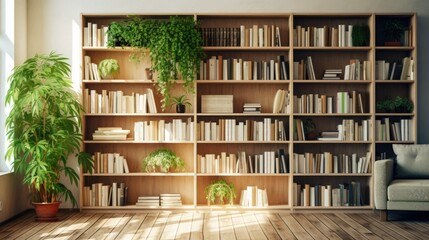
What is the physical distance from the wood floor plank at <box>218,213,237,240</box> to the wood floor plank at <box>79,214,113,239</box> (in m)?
1.38

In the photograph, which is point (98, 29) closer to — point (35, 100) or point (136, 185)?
point (35, 100)

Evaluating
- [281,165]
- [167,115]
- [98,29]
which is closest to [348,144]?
[281,165]

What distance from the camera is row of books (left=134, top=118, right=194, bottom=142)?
28.4 feet

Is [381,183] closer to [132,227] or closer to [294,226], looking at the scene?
[294,226]

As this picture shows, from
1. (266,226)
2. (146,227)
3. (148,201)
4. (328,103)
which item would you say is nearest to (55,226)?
(146,227)

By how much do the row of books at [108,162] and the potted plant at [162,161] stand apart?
316 mm

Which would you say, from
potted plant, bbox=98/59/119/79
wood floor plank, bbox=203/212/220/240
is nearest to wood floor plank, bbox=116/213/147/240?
wood floor plank, bbox=203/212/220/240

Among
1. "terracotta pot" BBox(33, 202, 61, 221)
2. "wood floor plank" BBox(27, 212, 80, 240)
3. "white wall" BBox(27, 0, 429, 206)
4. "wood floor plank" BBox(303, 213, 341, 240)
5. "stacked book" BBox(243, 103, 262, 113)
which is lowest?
"wood floor plank" BBox(303, 213, 341, 240)

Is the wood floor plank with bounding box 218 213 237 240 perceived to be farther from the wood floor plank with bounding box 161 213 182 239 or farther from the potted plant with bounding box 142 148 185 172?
the potted plant with bounding box 142 148 185 172

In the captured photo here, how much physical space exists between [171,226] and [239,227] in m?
0.78

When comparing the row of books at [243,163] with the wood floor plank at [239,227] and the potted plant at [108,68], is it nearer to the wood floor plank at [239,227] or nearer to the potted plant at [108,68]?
the wood floor plank at [239,227]

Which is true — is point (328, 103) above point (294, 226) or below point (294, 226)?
above

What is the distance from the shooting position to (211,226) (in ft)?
24.6

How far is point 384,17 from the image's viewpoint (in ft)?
28.9
